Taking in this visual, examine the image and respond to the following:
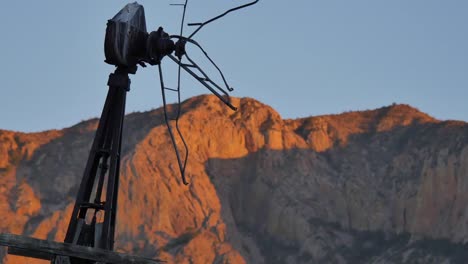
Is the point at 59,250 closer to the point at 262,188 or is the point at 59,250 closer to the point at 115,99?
the point at 115,99

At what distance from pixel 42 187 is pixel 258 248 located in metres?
15.5

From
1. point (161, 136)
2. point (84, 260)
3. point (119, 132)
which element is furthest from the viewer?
point (161, 136)

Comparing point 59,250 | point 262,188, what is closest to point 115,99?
point 59,250

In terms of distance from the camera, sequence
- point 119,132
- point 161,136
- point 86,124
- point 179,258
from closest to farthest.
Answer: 1. point 119,132
2. point 179,258
3. point 161,136
4. point 86,124

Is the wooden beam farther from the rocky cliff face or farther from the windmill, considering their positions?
the rocky cliff face

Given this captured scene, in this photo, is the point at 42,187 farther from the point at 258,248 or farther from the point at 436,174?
the point at 436,174

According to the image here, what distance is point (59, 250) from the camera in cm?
1136

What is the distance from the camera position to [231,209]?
3017 inches

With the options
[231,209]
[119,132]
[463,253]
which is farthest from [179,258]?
[119,132]

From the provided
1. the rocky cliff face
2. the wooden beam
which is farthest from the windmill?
the rocky cliff face

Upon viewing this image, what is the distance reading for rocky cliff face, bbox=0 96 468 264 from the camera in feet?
229

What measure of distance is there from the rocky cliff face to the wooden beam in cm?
5425

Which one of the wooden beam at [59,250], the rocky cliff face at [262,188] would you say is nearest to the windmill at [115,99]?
the wooden beam at [59,250]

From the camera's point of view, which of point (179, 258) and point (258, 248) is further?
point (258, 248)
